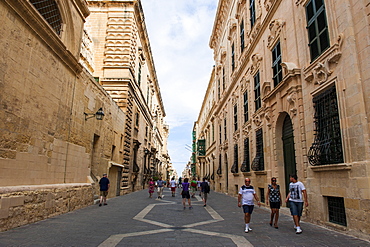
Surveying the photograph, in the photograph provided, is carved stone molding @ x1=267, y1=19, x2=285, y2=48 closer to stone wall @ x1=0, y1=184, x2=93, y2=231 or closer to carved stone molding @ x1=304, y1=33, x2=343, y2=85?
carved stone molding @ x1=304, y1=33, x2=343, y2=85

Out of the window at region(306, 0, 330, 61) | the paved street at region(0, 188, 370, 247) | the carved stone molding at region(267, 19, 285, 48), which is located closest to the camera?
the paved street at region(0, 188, 370, 247)

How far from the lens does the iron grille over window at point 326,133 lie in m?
7.07

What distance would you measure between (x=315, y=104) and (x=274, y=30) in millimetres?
5475

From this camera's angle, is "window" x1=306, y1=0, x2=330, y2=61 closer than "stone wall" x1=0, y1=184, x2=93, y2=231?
No

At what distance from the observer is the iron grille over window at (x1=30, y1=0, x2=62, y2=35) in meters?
8.39

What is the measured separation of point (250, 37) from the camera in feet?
53.6

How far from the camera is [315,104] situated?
8180 mm

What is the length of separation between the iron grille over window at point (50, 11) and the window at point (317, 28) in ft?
29.5

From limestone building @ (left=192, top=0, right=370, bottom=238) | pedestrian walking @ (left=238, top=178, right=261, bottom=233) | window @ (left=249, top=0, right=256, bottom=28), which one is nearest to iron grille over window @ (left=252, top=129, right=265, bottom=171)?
limestone building @ (left=192, top=0, right=370, bottom=238)

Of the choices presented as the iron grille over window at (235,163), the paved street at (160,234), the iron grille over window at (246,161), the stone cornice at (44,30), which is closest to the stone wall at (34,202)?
the paved street at (160,234)

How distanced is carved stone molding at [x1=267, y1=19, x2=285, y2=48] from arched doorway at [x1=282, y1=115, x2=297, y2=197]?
3795mm

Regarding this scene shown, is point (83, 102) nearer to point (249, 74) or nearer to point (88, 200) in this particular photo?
point (88, 200)

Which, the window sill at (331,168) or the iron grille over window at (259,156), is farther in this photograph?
the iron grille over window at (259,156)

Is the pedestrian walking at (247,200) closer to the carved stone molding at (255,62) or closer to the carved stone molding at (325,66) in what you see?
the carved stone molding at (325,66)
